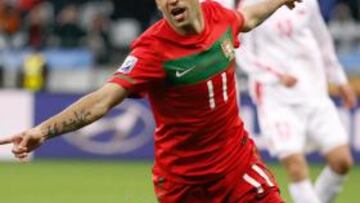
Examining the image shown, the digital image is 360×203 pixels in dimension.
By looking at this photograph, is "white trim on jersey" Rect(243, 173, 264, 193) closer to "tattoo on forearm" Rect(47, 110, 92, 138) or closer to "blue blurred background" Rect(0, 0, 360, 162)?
"tattoo on forearm" Rect(47, 110, 92, 138)

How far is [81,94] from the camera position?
17438 millimetres

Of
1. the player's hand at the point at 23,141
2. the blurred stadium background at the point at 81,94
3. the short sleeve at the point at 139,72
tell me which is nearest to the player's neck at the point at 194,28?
the short sleeve at the point at 139,72

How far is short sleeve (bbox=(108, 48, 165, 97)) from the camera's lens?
6.78 m

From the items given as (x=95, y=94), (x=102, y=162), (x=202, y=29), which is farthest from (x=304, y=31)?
(x=102, y=162)

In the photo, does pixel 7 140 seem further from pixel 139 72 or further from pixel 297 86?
pixel 297 86

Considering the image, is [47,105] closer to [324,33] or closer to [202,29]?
[324,33]

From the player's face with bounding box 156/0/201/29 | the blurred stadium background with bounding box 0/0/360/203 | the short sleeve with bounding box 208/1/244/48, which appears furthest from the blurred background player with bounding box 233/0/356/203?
the player's face with bounding box 156/0/201/29

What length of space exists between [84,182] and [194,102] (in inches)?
310

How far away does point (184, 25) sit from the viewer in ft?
22.9

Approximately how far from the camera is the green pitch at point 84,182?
13.2m

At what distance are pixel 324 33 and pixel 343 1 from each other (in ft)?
44.1

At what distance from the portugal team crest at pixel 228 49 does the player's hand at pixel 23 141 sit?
4.63ft

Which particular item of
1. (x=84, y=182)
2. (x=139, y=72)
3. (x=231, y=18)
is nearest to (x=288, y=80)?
(x=231, y=18)

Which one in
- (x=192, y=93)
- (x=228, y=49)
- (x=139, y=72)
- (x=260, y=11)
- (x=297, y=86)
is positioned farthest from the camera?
(x=297, y=86)
